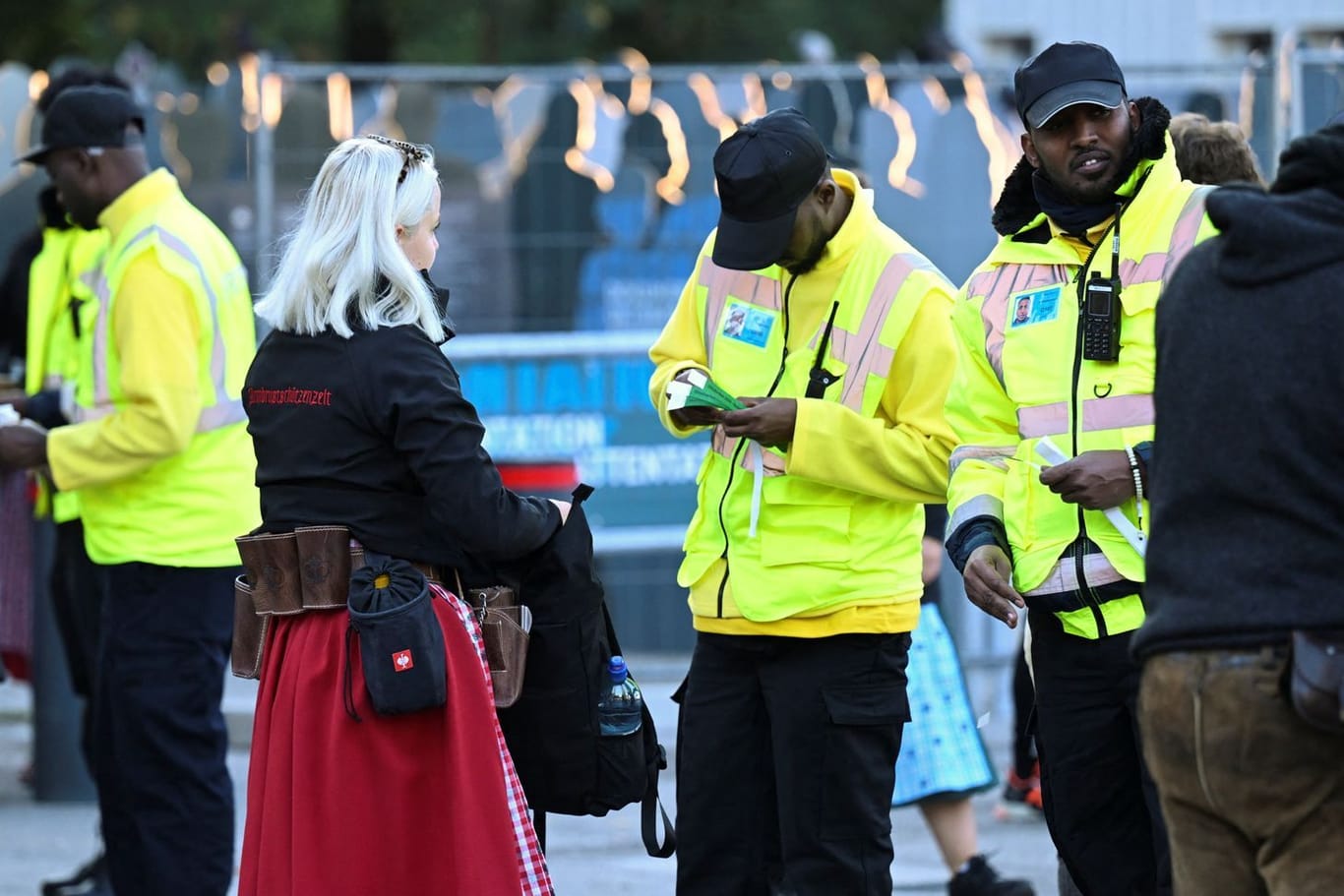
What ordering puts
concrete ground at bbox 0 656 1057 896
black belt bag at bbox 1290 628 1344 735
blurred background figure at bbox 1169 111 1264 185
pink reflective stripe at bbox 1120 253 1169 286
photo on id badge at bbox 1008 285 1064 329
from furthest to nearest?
concrete ground at bbox 0 656 1057 896, blurred background figure at bbox 1169 111 1264 185, photo on id badge at bbox 1008 285 1064 329, pink reflective stripe at bbox 1120 253 1169 286, black belt bag at bbox 1290 628 1344 735

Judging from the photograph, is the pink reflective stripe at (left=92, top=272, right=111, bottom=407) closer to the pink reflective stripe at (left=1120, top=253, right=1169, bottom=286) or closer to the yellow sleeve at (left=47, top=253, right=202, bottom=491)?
the yellow sleeve at (left=47, top=253, right=202, bottom=491)

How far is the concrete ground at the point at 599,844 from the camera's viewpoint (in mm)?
6797

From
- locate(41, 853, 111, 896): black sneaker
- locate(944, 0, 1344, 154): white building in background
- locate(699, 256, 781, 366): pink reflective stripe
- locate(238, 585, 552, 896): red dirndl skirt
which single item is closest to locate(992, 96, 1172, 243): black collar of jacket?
locate(699, 256, 781, 366): pink reflective stripe

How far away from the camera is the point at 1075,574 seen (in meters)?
4.18

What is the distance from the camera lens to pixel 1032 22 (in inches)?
774

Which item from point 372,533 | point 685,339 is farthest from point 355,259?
point 685,339

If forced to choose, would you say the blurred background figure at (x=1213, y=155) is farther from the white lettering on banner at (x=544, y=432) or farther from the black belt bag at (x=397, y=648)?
the white lettering on banner at (x=544, y=432)

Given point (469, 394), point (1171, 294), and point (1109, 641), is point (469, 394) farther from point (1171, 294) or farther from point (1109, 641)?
point (1171, 294)

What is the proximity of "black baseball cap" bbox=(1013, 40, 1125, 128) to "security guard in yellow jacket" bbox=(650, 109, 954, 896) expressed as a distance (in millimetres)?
620

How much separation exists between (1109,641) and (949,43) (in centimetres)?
1109

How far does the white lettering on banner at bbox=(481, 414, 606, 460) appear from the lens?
8.90 m

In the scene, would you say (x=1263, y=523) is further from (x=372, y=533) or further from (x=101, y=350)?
(x=101, y=350)

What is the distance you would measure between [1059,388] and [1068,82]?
1.97 feet

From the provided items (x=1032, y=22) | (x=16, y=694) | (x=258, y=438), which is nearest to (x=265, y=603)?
(x=258, y=438)
